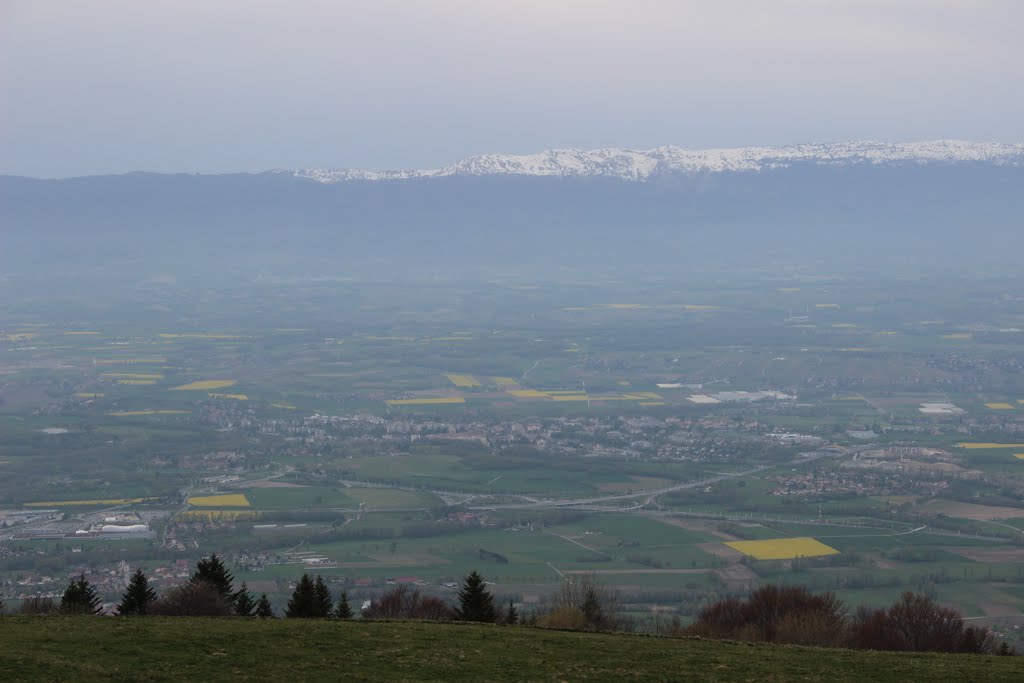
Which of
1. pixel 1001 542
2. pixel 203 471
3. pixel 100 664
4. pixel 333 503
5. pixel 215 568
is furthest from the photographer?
pixel 203 471

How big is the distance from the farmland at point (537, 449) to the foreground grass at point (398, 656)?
20807 millimetres

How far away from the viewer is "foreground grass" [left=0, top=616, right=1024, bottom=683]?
18672 mm

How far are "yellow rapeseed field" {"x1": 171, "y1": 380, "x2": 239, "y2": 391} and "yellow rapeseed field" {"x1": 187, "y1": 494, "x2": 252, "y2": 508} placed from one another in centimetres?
3890

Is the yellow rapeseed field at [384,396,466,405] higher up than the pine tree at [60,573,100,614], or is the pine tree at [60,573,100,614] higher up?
the yellow rapeseed field at [384,396,466,405]

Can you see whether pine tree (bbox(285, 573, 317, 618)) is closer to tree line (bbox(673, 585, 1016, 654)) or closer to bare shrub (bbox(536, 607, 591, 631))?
bare shrub (bbox(536, 607, 591, 631))

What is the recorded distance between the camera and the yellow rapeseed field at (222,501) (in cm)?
6225

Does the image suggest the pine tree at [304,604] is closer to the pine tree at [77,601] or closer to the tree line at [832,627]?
the pine tree at [77,601]

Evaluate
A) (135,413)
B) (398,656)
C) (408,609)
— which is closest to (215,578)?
(408,609)

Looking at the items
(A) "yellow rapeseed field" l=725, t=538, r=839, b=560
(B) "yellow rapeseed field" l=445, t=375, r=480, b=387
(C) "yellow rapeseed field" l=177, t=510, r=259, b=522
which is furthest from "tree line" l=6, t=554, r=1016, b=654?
(B) "yellow rapeseed field" l=445, t=375, r=480, b=387

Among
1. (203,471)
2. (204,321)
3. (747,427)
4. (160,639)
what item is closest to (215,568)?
(160,639)

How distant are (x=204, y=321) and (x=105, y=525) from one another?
9792 cm

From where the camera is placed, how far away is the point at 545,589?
150ft

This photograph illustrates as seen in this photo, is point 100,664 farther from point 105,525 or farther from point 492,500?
point 492,500

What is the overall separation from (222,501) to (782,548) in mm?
26591
